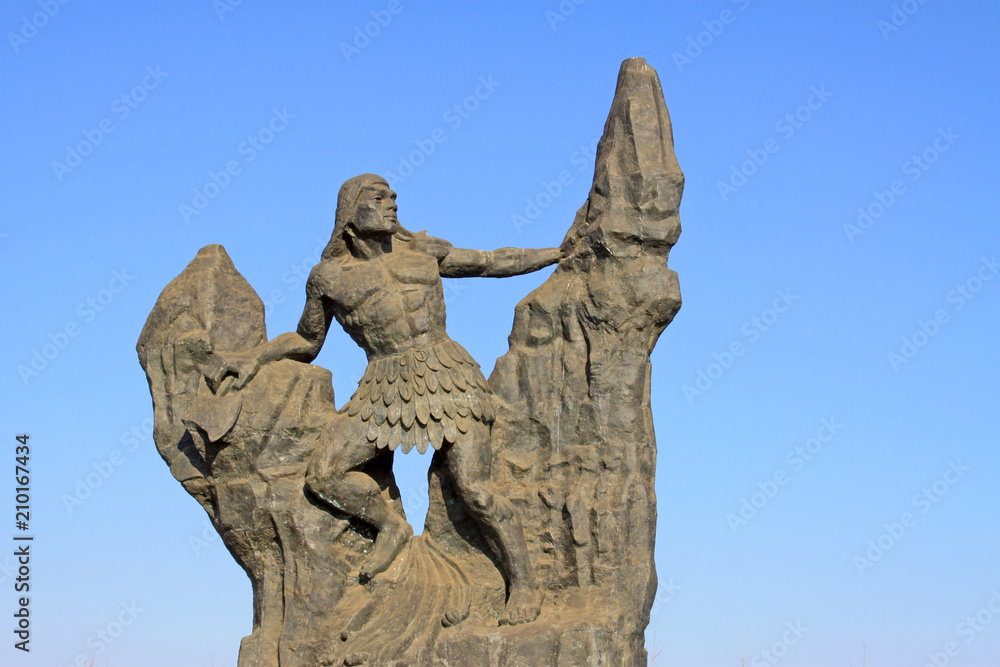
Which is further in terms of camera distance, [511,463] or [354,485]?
[511,463]

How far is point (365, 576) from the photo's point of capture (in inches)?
452

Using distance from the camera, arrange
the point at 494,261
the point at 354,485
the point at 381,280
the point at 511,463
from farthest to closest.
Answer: the point at 494,261
the point at 511,463
the point at 381,280
the point at 354,485

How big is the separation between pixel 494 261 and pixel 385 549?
8.08 feet

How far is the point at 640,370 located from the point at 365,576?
8.69 ft

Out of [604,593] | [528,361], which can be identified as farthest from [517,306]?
[604,593]

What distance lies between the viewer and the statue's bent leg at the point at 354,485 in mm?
11398

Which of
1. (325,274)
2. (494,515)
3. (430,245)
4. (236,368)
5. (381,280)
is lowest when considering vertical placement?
(494,515)

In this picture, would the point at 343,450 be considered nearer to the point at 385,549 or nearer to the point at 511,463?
the point at 385,549

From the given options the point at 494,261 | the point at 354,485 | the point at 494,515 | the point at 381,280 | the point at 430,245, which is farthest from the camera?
the point at 494,261

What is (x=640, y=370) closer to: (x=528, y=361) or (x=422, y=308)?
(x=528, y=361)

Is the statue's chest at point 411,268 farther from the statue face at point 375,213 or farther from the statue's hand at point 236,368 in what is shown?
the statue's hand at point 236,368

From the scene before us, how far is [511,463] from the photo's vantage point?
38.2 ft

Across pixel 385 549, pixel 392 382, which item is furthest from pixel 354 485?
pixel 392 382

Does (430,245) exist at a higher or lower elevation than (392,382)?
higher
